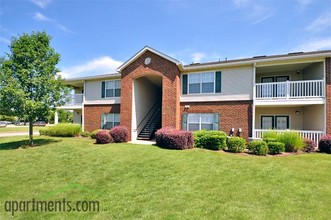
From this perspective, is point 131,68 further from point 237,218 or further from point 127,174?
point 237,218

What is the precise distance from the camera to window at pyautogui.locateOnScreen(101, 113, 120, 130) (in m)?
19.0

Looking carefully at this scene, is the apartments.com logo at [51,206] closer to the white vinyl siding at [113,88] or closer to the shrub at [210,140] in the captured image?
the shrub at [210,140]

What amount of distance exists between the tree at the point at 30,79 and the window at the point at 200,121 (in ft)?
33.4

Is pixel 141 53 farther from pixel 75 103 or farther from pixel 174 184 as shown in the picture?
pixel 174 184

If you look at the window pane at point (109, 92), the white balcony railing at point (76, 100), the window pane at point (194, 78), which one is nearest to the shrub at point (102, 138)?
the window pane at point (109, 92)

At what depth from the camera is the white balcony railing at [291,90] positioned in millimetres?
13406

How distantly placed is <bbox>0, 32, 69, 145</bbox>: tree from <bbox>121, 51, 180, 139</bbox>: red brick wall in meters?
5.15

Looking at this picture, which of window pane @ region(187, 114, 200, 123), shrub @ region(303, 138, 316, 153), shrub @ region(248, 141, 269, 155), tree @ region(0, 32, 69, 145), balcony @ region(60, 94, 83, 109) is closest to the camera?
shrub @ region(248, 141, 269, 155)

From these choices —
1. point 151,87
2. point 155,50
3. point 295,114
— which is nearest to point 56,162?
point 155,50

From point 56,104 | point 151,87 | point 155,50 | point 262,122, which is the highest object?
point 155,50

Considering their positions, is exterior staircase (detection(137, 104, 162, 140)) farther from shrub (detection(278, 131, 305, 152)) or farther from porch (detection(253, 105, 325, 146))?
shrub (detection(278, 131, 305, 152))

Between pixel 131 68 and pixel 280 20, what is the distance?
11747 mm

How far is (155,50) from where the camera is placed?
16281 millimetres

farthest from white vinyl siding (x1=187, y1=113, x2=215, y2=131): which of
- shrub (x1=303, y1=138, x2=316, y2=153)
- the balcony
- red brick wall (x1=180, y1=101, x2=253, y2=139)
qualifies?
the balcony
